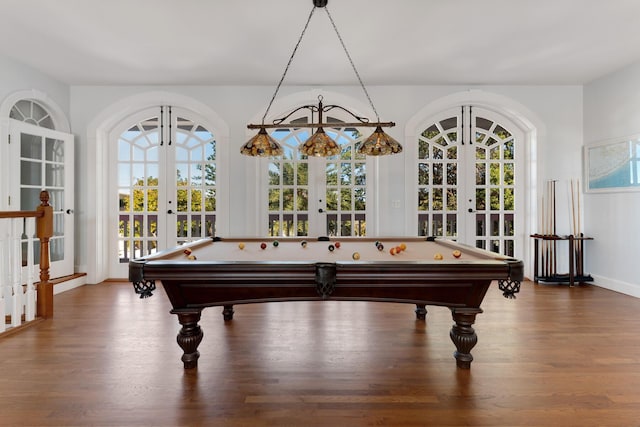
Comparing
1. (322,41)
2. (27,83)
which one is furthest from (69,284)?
(322,41)

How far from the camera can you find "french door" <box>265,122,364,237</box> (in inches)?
209

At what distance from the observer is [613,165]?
466cm

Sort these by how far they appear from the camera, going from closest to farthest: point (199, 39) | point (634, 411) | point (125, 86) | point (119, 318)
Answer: point (634, 411)
point (119, 318)
point (199, 39)
point (125, 86)

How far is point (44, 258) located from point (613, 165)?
661 centimetres

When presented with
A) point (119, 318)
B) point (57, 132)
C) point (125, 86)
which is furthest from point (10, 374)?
point (125, 86)

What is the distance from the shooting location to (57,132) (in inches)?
188

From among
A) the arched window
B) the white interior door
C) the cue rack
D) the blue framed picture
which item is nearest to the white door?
the arched window

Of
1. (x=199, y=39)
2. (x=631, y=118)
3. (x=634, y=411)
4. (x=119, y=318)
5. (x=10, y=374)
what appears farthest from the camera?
(x=631, y=118)

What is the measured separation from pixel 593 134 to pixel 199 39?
5.18 metres

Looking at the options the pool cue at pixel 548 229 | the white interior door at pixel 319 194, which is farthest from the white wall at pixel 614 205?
the white interior door at pixel 319 194

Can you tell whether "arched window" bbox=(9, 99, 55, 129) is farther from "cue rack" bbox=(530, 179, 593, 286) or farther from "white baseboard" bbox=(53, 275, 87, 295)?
"cue rack" bbox=(530, 179, 593, 286)

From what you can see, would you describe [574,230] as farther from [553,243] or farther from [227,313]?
[227,313]

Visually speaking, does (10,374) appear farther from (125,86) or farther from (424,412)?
(125,86)

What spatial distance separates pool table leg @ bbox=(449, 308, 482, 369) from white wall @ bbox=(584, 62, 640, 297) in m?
3.37
